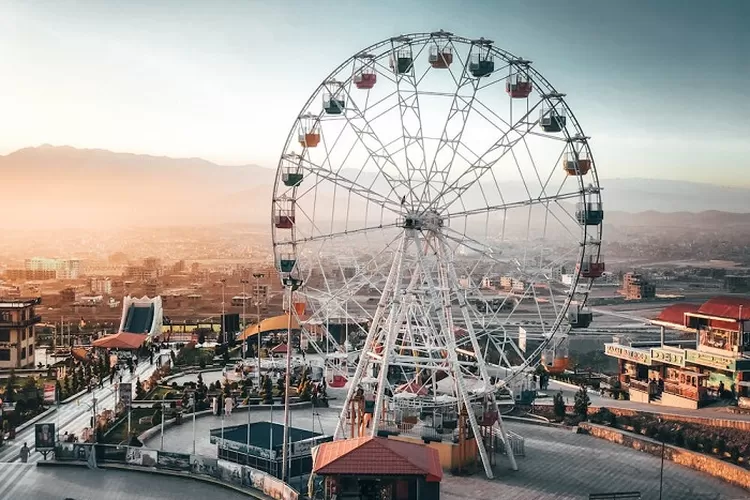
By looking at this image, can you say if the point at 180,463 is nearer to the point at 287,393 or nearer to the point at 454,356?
the point at 287,393

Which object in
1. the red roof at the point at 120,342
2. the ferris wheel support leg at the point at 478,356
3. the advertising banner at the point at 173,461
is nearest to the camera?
the advertising banner at the point at 173,461

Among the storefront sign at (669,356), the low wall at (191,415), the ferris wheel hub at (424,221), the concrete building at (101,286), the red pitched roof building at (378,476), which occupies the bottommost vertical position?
the concrete building at (101,286)

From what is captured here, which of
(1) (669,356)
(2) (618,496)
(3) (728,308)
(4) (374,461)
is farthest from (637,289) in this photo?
(4) (374,461)

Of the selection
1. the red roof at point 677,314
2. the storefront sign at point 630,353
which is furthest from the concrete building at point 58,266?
the red roof at point 677,314

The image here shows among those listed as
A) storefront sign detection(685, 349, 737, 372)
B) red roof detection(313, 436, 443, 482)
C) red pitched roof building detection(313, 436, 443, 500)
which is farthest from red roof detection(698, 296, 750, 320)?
red pitched roof building detection(313, 436, 443, 500)

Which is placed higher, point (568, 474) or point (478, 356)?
point (478, 356)

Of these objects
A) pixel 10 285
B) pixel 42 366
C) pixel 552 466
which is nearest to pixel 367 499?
pixel 552 466

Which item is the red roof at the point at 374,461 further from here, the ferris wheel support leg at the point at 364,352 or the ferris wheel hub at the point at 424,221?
the ferris wheel hub at the point at 424,221
